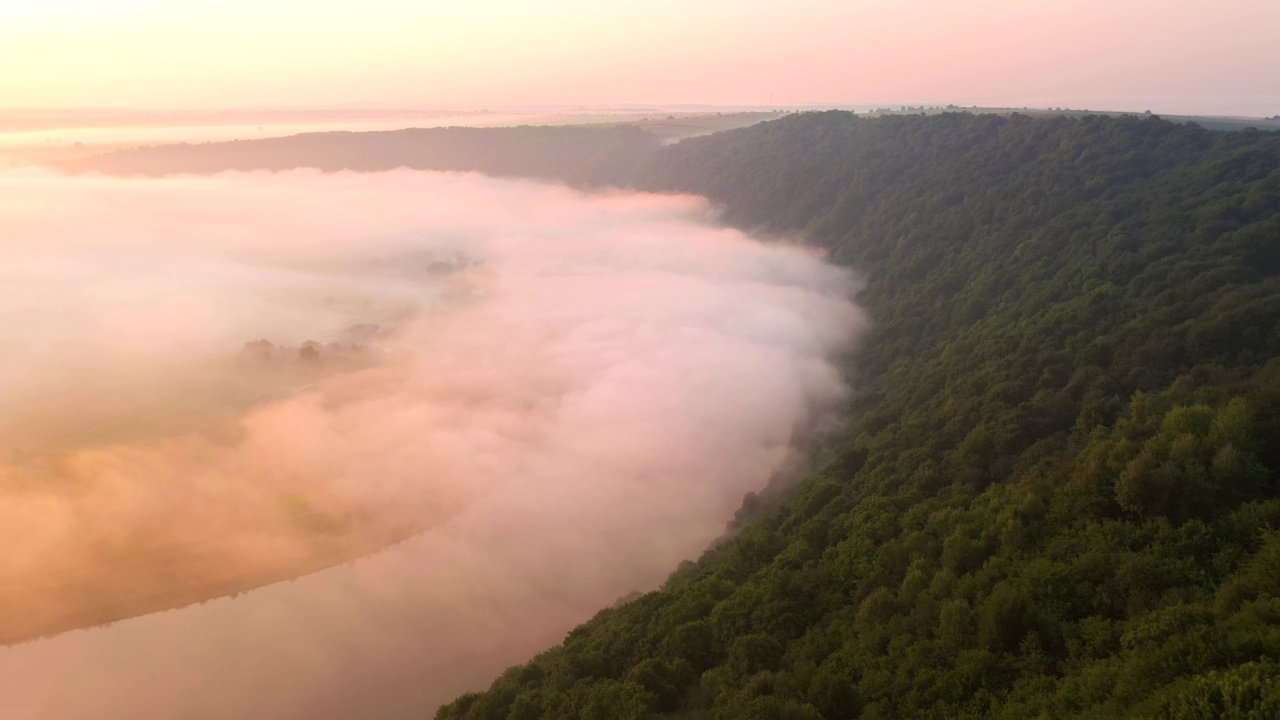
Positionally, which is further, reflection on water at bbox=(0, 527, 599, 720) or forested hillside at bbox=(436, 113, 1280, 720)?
reflection on water at bbox=(0, 527, 599, 720)

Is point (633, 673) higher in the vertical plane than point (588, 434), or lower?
higher

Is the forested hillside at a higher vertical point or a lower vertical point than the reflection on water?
higher

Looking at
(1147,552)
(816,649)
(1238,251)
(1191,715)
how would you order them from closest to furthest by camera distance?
(1191,715) → (1147,552) → (816,649) → (1238,251)

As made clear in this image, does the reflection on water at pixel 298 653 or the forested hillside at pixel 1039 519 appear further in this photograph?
the reflection on water at pixel 298 653

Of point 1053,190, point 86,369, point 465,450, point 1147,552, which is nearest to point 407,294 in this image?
point 86,369

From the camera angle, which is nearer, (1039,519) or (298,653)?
(1039,519)

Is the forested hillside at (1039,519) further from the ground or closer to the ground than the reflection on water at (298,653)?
further from the ground

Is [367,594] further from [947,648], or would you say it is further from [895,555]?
[947,648]

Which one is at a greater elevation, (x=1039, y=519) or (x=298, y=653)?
(x=1039, y=519)
